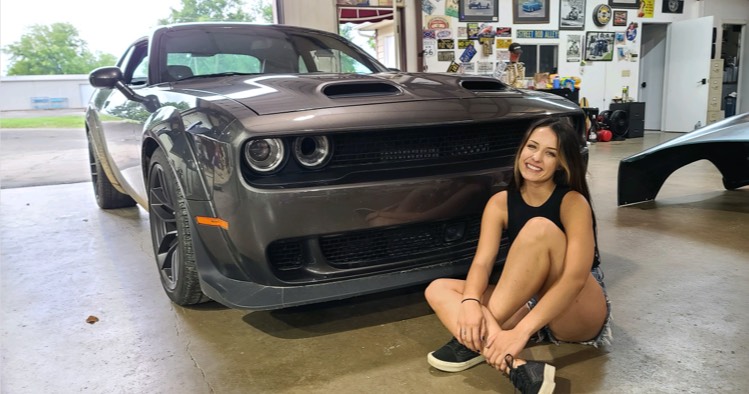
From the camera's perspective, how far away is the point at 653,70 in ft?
34.4

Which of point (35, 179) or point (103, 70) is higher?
point (103, 70)

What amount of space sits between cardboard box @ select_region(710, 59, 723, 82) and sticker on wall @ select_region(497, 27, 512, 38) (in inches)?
161

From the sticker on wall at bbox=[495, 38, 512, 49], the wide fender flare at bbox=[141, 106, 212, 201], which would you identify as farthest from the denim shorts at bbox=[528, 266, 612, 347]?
the sticker on wall at bbox=[495, 38, 512, 49]

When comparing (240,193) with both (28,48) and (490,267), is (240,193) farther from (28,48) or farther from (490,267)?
(28,48)

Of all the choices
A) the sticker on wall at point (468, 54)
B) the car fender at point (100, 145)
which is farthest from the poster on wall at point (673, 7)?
the car fender at point (100, 145)

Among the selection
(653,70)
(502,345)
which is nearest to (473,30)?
(653,70)

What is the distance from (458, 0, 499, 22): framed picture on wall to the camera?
8.34 m

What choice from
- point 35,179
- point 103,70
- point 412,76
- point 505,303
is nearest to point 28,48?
point 35,179

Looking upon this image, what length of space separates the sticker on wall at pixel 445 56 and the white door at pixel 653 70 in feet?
14.6

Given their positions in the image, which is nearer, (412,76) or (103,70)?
(412,76)

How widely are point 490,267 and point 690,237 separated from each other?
1876 mm

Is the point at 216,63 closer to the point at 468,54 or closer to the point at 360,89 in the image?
the point at 360,89

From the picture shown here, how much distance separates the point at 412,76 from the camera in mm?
2109

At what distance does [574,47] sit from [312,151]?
29.1 feet
